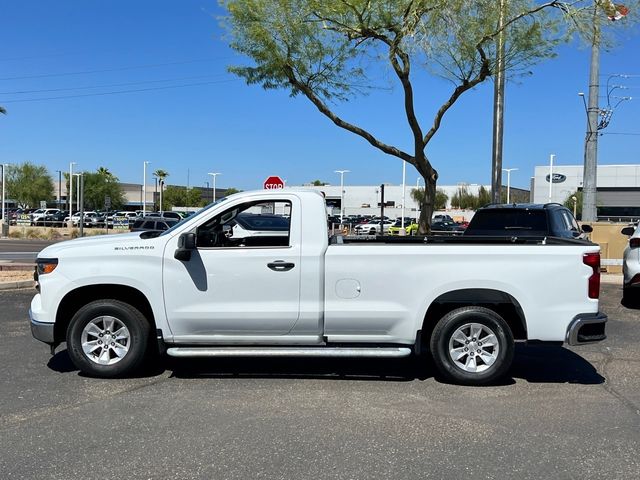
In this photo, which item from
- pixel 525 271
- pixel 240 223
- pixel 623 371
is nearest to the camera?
pixel 525 271

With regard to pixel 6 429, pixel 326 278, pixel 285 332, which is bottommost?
pixel 6 429

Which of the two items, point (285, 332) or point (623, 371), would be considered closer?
point (285, 332)

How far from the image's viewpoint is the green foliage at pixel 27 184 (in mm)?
89812

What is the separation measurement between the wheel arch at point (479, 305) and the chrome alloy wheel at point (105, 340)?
2.96 meters

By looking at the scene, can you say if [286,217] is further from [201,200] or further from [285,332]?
[201,200]

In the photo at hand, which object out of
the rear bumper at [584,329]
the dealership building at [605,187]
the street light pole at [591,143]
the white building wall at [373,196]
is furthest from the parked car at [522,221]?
the white building wall at [373,196]

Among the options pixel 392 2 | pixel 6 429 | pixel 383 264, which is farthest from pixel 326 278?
pixel 392 2

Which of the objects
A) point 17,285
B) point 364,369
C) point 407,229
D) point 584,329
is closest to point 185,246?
point 364,369

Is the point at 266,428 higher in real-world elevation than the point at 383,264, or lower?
lower

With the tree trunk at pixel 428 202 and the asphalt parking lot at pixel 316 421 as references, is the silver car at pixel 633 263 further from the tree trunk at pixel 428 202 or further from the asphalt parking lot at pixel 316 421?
the tree trunk at pixel 428 202

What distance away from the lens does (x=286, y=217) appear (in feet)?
22.4

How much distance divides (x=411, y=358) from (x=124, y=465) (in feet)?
12.8

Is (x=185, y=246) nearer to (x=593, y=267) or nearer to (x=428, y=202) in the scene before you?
(x=593, y=267)

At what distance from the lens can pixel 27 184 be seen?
89.8 metres
